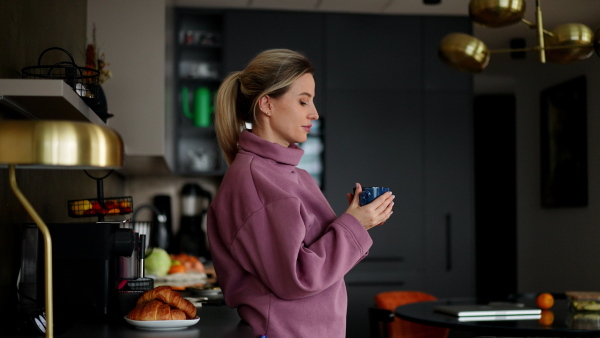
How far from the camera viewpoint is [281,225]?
1532mm

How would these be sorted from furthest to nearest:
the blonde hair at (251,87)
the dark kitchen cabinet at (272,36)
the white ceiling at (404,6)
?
the dark kitchen cabinet at (272,36) → the white ceiling at (404,6) → the blonde hair at (251,87)

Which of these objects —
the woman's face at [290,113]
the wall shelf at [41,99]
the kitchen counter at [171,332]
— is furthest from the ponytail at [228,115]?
the kitchen counter at [171,332]

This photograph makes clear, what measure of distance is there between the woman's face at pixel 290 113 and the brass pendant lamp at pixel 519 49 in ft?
4.09

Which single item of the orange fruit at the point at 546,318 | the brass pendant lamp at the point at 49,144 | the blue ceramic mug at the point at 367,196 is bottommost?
the orange fruit at the point at 546,318

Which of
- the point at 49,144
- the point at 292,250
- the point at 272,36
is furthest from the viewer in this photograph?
the point at 272,36

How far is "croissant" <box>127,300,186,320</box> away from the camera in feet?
5.46

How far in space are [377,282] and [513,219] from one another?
4.29 metres

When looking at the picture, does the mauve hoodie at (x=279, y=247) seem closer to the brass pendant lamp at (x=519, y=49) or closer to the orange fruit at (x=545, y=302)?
the brass pendant lamp at (x=519, y=49)

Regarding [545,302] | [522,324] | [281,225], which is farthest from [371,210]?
[545,302]

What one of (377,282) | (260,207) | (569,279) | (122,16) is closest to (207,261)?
(377,282)

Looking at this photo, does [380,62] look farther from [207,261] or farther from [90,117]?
[90,117]

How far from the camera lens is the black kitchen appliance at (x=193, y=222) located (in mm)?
4801

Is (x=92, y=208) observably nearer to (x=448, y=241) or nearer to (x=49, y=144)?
(x=49, y=144)

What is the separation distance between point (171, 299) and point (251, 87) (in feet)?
1.70
